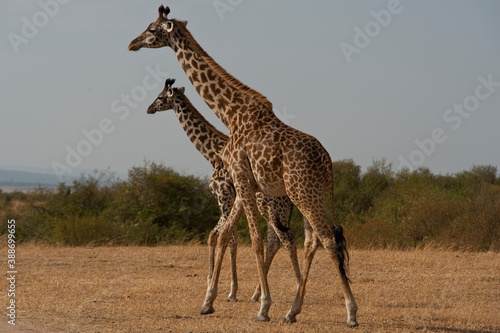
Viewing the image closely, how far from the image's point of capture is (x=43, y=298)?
7.98 m

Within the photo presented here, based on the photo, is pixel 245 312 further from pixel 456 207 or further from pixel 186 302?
pixel 456 207

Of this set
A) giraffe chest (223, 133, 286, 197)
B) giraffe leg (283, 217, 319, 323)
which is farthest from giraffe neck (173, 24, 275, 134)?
giraffe leg (283, 217, 319, 323)

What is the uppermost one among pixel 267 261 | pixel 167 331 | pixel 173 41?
pixel 173 41

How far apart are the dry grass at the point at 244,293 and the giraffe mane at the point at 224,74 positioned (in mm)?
2608

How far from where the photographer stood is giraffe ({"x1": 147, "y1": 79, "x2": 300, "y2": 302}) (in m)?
7.98

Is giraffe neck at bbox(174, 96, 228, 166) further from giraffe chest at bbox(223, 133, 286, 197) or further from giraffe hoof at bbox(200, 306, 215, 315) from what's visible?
giraffe hoof at bbox(200, 306, 215, 315)

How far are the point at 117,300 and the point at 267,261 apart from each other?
2051mm

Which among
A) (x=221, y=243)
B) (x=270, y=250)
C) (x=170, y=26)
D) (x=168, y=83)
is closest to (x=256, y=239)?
(x=221, y=243)

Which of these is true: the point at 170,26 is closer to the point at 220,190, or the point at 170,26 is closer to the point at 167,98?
the point at 167,98

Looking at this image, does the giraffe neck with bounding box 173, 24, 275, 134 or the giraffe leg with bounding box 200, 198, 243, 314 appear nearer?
the giraffe leg with bounding box 200, 198, 243, 314

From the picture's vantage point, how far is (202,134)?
908 centimetres

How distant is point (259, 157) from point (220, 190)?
1.48m

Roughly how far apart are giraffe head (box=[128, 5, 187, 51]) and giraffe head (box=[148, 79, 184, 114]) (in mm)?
1393

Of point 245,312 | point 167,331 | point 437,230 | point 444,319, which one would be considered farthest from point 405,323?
point 437,230
